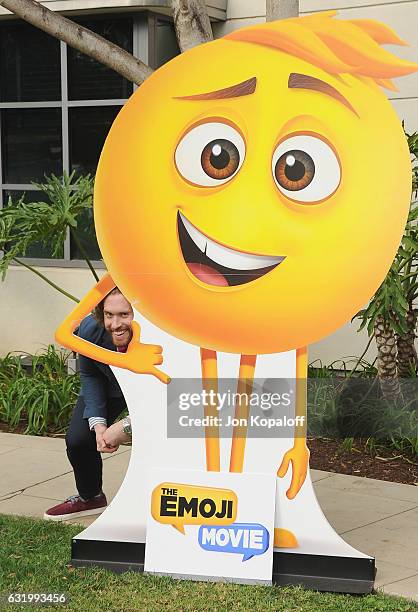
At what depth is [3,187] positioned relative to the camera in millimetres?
10469

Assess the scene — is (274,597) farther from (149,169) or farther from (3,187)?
(3,187)

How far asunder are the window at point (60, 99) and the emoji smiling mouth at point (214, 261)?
5337 mm

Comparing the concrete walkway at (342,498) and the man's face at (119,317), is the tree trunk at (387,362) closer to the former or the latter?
the concrete walkway at (342,498)

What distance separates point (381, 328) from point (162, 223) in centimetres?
332

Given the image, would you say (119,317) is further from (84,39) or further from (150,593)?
(84,39)

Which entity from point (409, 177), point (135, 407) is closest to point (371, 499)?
point (135, 407)

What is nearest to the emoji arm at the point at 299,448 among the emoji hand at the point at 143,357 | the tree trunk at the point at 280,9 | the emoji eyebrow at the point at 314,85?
the emoji hand at the point at 143,357

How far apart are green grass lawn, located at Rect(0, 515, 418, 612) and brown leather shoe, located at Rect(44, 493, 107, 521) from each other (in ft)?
2.02

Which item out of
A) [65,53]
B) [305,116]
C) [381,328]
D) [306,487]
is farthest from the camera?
[65,53]

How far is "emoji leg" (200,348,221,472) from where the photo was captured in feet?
15.8

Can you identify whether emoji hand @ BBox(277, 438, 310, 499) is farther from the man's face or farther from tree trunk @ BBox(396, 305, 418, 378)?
tree trunk @ BBox(396, 305, 418, 378)

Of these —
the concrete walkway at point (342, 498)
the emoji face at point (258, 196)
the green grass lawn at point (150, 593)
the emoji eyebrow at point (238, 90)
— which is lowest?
the green grass lawn at point (150, 593)

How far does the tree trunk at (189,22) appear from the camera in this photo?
6.92 meters

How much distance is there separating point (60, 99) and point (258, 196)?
609 cm
